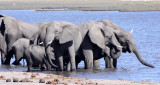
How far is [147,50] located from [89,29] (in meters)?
9.05

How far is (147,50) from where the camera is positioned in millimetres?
30688

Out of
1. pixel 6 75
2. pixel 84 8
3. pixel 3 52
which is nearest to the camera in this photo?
pixel 6 75

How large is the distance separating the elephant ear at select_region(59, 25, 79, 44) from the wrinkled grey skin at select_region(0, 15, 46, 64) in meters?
3.65

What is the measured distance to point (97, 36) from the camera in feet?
72.8

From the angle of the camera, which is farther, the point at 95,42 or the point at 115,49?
the point at 115,49

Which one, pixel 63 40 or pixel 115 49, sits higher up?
pixel 63 40

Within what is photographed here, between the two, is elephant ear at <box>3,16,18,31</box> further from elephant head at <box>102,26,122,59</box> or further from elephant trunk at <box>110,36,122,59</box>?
elephant trunk at <box>110,36,122,59</box>

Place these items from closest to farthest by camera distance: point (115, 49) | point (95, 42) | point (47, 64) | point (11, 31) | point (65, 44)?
1. point (65, 44)
2. point (47, 64)
3. point (95, 42)
4. point (115, 49)
5. point (11, 31)

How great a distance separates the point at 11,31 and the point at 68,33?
4246 millimetres

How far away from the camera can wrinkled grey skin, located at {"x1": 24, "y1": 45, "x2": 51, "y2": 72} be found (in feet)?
69.4

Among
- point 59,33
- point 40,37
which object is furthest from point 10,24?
point 59,33

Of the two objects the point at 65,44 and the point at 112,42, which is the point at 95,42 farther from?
the point at 65,44

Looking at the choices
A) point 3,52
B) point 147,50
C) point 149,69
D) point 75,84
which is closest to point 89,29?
point 149,69

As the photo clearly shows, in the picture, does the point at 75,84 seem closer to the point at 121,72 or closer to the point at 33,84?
the point at 33,84
